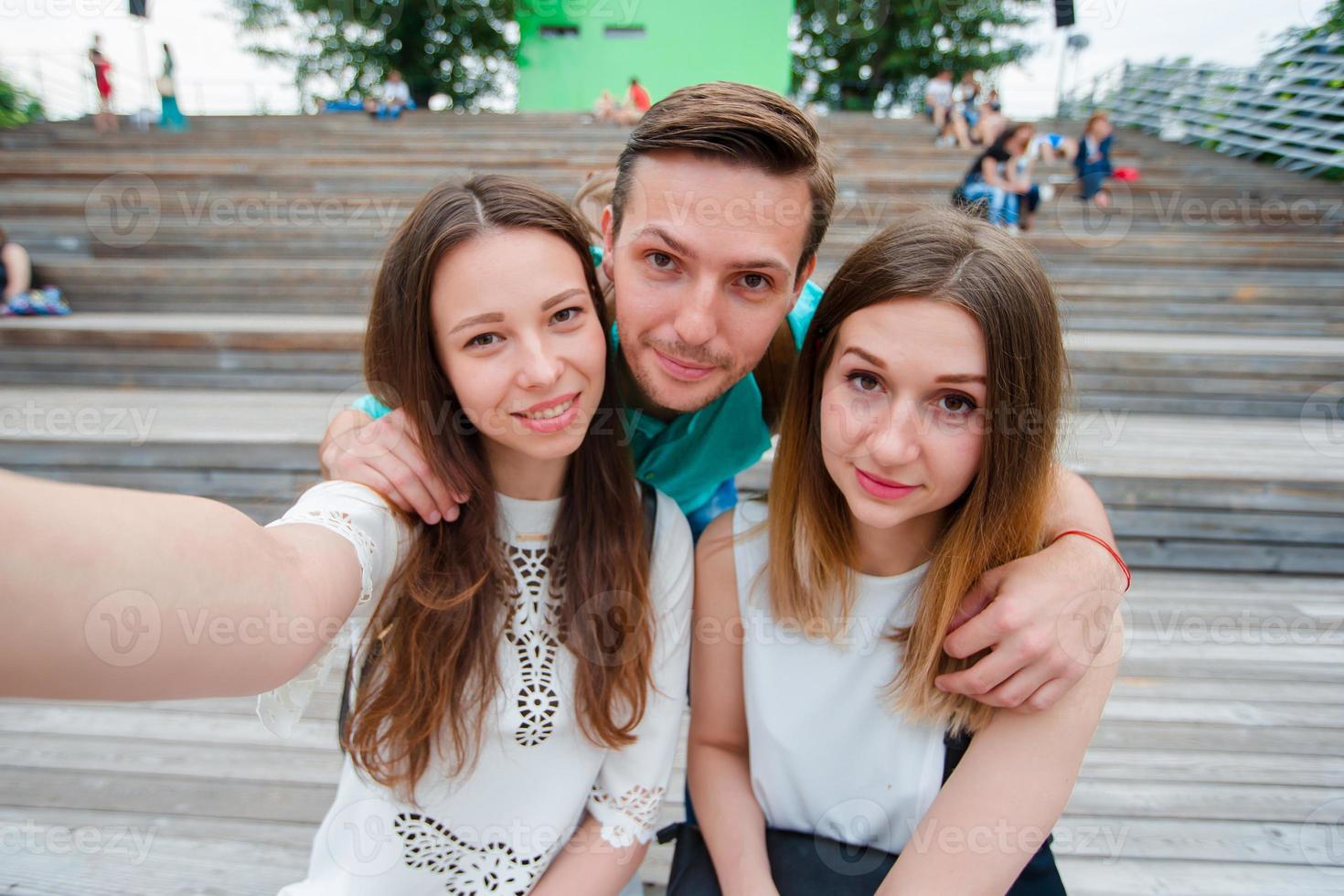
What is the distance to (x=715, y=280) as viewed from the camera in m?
1.38

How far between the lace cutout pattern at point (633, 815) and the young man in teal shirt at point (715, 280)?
24.5 inches

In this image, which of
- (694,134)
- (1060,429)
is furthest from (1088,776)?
(694,134)

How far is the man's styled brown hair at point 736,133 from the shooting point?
1398 mm


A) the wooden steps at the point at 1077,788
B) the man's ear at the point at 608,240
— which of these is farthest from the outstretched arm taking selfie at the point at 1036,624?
the man's ear at the point at 608,240

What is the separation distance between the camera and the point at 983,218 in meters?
1.31

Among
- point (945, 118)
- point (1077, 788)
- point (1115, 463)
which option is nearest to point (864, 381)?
point (1077, 788)

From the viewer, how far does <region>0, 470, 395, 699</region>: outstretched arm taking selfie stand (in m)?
0.52

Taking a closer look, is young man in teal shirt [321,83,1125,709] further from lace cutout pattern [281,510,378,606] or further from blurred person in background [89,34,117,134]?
blurred person in background [89,34,117,134]

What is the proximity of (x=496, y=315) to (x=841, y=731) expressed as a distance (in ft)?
3.27

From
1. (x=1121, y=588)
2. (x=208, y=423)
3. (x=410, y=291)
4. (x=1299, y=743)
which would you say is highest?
(x=410, y=291)

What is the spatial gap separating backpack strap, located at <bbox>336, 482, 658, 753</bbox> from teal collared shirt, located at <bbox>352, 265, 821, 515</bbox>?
276 mm

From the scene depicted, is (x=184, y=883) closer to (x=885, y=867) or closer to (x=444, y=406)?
(x=444, y=406)

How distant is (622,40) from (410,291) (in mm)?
15208

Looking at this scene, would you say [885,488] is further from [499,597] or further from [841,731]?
[499,597]
